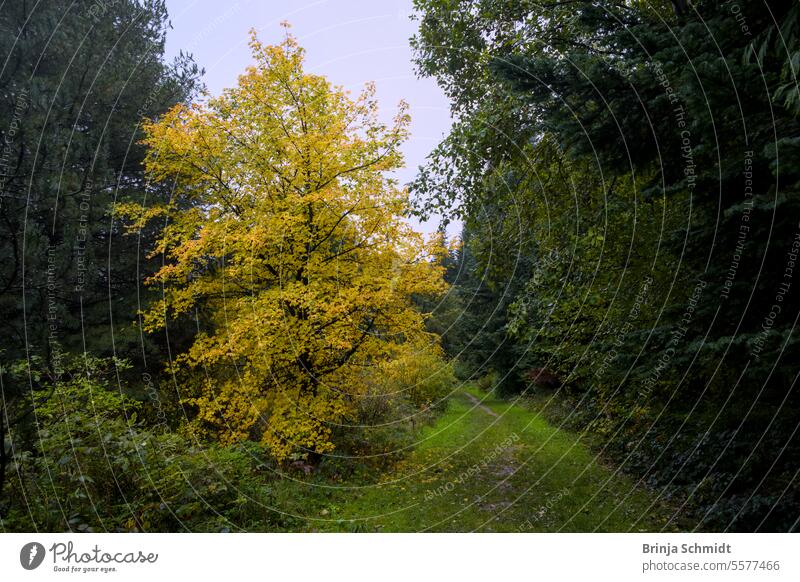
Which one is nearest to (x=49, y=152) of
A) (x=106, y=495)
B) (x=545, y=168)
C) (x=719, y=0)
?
(x=106, y=495)

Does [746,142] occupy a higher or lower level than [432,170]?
lower

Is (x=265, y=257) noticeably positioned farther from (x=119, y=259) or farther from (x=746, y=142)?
(x=746, y=142)

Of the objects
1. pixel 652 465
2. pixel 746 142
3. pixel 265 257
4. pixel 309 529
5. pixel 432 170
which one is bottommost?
pixel 652 465

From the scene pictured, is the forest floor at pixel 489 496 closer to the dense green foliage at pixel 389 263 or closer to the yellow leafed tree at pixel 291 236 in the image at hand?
the dense green foliage at pixel 389 263

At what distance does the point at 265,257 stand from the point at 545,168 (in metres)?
6.12

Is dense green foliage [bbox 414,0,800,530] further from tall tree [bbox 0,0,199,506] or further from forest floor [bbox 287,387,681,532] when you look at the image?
tall tree [bbox 0,0,199,506]

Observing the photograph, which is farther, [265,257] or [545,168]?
[265,257]

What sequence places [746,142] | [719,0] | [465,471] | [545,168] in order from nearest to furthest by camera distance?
[746,142], [719,0], [545,168], [465,471]

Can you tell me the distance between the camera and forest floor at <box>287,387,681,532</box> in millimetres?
8469

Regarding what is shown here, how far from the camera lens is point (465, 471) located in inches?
478
